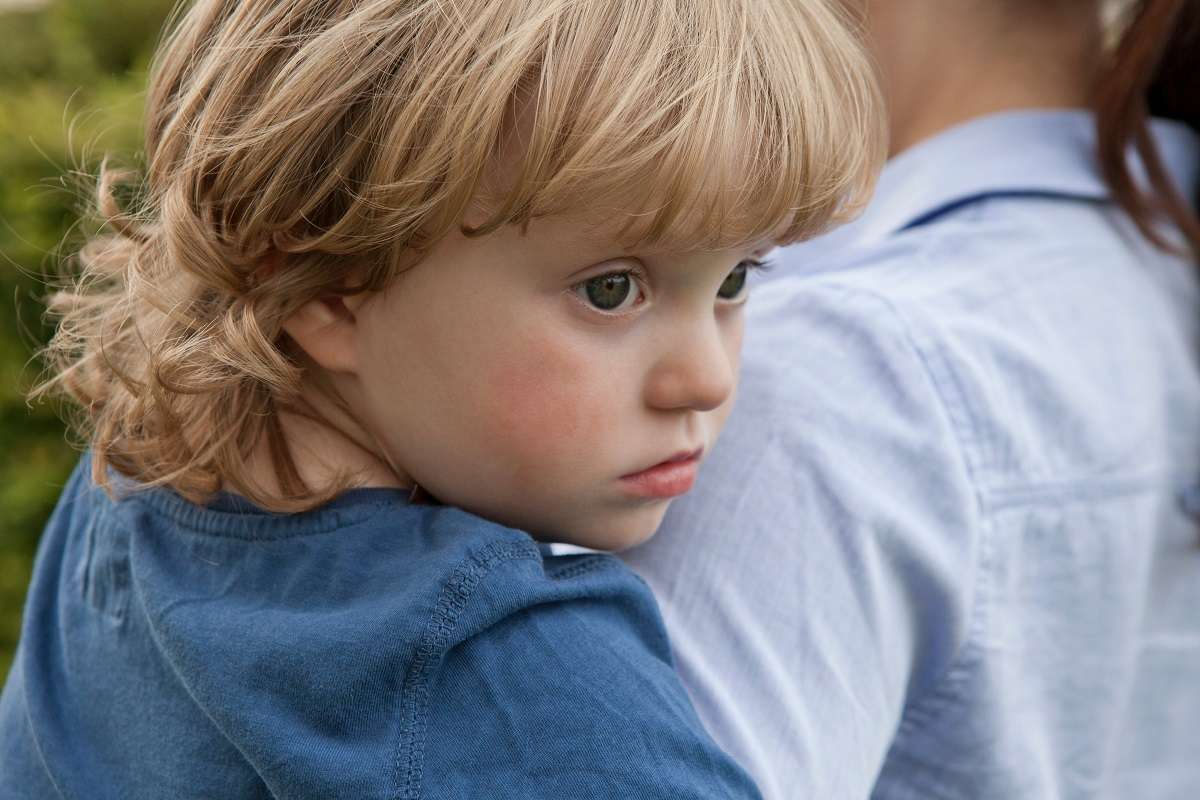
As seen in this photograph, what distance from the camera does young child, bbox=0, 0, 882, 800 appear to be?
43.2 inches

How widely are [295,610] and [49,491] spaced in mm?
2708

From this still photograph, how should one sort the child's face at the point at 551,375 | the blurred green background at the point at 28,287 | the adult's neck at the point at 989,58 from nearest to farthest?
the child's face at the point at 551,375 < the adult's neck at the point at 989,58 < the blurred green background at the point at 28,287

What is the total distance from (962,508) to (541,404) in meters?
0.50

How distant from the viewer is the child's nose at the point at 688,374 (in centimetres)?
126

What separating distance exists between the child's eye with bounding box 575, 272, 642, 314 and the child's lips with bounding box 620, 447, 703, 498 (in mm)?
177

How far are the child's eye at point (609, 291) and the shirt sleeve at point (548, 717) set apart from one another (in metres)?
0.26

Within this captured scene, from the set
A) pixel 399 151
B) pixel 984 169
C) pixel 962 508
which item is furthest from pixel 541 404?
pixel 984 169

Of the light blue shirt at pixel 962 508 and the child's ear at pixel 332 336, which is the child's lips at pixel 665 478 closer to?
the light blue shirt at pixel 962 508

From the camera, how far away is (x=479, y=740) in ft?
3.53

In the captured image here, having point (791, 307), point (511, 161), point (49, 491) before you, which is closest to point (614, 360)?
point (511, 161)

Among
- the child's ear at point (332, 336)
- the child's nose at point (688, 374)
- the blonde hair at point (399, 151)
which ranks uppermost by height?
the blonde hair at point (399, 151)

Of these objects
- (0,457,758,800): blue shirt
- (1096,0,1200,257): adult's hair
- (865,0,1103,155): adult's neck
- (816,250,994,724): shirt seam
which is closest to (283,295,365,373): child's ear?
(0,457,758,800): blue shirt

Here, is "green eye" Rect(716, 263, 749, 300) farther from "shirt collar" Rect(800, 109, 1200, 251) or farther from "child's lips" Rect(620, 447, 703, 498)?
"shirt collar" Rect(800, 109, 1200, 251)

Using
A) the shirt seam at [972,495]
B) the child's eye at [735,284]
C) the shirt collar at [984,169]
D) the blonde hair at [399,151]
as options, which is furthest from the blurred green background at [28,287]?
the shirt seam at [972,495]
